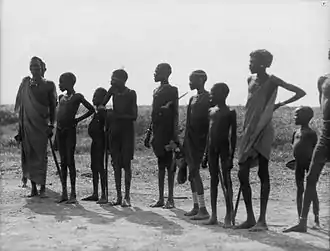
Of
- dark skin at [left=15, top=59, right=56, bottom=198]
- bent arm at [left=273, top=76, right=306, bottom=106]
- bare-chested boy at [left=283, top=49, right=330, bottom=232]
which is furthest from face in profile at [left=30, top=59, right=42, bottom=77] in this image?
bare-chested boy at [left=283, top=49, right=330, bottom=232]

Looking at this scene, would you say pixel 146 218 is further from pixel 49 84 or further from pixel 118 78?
pixel 49 84

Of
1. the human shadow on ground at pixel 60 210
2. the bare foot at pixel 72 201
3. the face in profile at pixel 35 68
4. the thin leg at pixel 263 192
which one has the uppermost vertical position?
the face in profile at pixel 35 68

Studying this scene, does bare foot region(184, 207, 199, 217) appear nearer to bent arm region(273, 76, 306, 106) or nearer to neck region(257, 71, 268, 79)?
bent arm region(273, 76, 306, 106)

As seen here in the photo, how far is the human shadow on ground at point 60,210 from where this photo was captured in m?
7.31

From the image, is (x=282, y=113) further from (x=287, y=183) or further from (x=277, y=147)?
(x=287, y=183)

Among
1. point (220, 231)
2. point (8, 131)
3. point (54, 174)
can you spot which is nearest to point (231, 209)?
point (220, 231)

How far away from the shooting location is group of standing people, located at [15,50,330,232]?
648 centimetres

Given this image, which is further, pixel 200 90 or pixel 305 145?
pixel 200 90

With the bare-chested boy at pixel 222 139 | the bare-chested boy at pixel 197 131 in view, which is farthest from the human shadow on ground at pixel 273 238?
the bare-chested boy at pixel 197 131

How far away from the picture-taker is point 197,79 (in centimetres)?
746

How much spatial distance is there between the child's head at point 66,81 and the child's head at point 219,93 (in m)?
2.73

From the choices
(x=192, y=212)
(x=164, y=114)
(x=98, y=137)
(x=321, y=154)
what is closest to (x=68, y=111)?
(x=98, y=137)

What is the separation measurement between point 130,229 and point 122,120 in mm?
2096

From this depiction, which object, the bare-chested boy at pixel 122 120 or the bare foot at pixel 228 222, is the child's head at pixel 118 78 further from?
the bare foot at pixel 228 222
